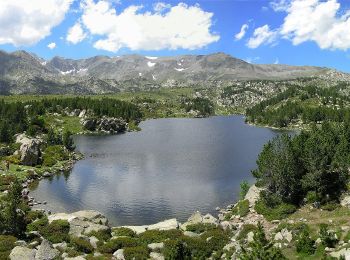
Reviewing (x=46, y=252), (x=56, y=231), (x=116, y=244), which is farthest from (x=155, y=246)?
(x=56, y=231)

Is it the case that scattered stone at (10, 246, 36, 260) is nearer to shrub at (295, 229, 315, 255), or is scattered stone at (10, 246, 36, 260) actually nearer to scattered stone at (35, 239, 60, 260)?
scattered stone at (35, 239, 60, 260)

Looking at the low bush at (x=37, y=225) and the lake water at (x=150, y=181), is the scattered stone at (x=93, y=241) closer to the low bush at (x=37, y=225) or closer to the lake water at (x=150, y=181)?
the low bush at (x=37, y=225)

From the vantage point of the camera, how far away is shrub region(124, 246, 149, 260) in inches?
2066

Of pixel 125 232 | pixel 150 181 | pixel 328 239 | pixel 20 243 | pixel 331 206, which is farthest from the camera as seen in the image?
pixel 150 181

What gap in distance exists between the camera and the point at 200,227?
66.0 meters

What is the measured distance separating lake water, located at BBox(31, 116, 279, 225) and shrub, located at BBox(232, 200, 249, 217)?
6229 mm

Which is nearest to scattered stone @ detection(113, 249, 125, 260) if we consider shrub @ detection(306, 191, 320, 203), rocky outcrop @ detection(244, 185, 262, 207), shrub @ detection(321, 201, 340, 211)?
rocky outcrop @ detection(244, 185, 262, 207)

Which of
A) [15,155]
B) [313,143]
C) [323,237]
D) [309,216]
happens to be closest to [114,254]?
[323,237]

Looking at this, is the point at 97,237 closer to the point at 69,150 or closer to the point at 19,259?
the point at 19,259

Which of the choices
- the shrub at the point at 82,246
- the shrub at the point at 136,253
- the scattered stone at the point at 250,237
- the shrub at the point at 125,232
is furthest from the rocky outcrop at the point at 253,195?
the shrub at the point at 82,246

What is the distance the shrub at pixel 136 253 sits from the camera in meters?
52.5

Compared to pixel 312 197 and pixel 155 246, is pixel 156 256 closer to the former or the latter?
pixel 155 246

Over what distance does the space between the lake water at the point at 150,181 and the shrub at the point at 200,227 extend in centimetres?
1370

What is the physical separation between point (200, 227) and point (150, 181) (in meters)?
47.0
